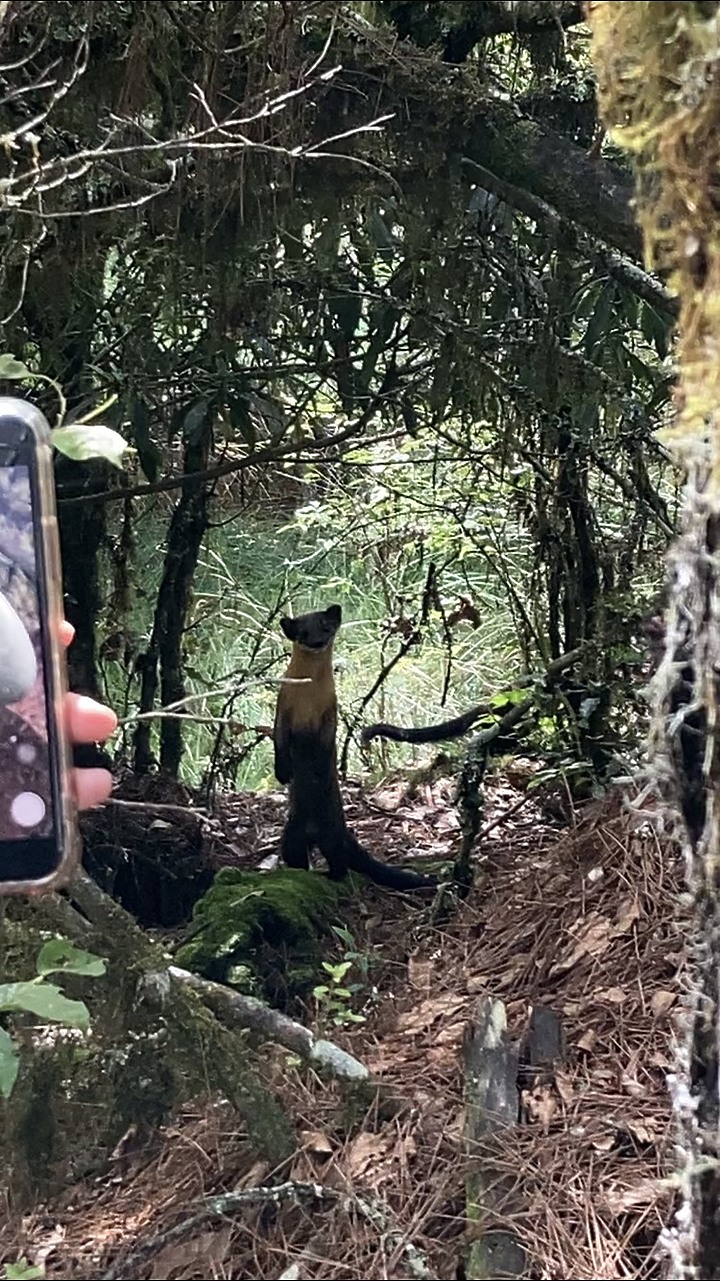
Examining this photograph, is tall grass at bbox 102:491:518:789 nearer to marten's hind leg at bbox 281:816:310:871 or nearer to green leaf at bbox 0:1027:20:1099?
marten's hind leg at bbox 281:816:310:871

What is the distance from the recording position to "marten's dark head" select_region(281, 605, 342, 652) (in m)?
4.59

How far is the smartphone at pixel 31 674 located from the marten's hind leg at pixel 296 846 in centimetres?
249

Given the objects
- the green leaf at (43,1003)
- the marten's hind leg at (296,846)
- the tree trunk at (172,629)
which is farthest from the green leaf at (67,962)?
the tree trunk at (172,629)

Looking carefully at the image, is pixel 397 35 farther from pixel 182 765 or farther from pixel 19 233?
pixel 182 765

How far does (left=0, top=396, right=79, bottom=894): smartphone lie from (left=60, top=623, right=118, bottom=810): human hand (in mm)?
24

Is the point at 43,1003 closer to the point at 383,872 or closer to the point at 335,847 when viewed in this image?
the point at 383,872

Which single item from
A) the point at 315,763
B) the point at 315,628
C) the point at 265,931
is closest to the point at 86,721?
the point at 265,931

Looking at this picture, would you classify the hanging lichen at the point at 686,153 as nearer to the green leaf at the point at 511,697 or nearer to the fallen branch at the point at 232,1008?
the fallen branch at the point at 232,1008

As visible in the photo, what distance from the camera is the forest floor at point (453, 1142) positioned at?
1.42 meters

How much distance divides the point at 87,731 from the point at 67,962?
0.95ft

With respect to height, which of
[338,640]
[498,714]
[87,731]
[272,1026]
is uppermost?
[338,640]

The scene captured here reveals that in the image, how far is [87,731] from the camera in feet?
4.75

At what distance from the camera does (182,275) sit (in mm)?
2676

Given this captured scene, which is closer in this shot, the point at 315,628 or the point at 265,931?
the point at 265,931
